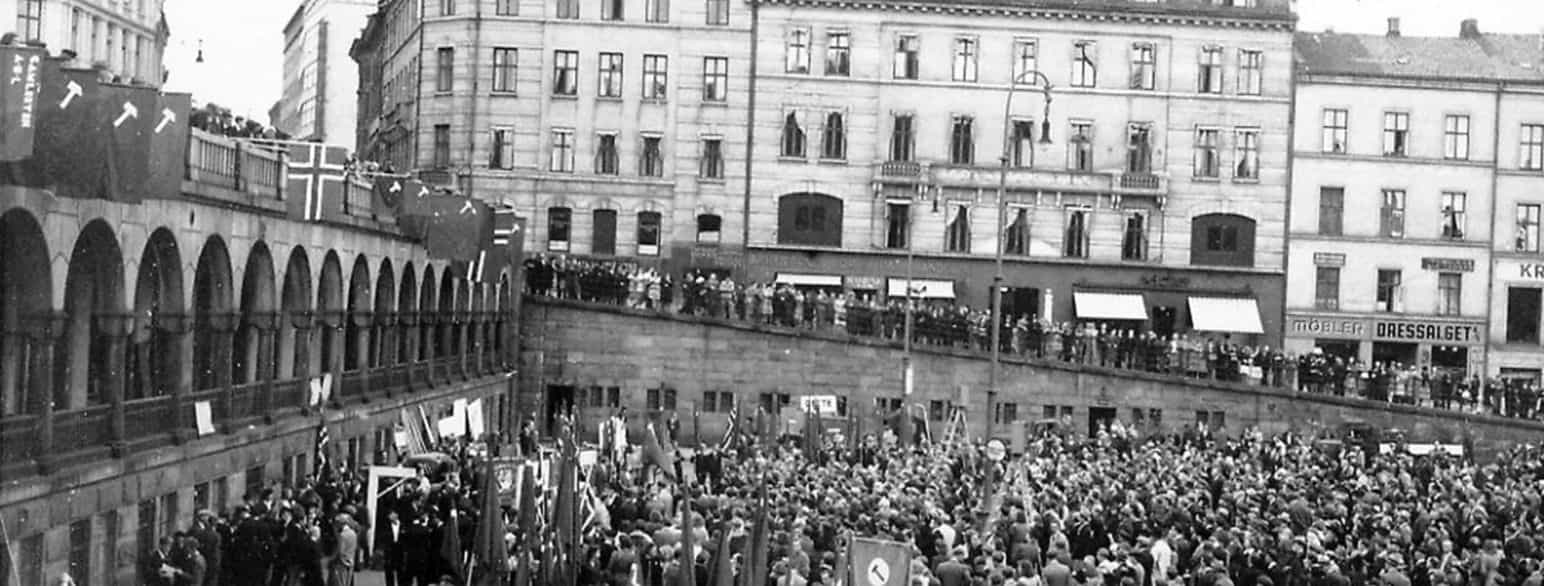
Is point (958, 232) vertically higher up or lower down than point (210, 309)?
higher up

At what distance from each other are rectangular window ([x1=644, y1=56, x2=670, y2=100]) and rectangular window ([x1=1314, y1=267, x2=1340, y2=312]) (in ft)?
64.8

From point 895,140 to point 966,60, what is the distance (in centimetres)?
308

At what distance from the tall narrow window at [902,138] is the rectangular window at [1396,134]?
13.9 meters

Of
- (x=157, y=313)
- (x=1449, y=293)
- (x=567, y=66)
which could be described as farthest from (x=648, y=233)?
(x=157, y=313)

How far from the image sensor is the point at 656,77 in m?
76.0

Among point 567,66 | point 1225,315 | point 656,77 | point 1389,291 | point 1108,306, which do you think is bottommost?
point 1225,315

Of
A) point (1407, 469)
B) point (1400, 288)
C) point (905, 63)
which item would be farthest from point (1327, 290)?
point (1407, 469)

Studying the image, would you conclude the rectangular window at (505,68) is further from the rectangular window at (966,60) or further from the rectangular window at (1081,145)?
the rectangular window at (1081,145)

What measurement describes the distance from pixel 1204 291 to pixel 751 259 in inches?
517

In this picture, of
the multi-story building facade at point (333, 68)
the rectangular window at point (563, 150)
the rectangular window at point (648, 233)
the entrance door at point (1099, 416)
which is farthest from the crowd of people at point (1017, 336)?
the multi-story building facade at point (333, 68)

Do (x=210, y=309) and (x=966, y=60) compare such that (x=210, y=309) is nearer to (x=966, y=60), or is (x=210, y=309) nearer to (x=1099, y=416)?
(x=1099, y=416)

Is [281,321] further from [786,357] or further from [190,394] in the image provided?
[786,357]

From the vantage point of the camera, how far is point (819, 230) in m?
76.4

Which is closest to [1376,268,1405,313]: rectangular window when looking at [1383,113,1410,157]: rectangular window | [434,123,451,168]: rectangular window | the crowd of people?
[1383,113,1410,157]: rectangular window
